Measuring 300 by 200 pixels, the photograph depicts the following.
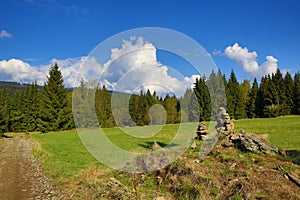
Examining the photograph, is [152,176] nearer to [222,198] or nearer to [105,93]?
[222,198]

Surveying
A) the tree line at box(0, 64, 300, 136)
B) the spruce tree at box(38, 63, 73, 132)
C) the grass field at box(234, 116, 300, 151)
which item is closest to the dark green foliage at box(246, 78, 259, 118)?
the tree line at box(0, 64, 300, 136)

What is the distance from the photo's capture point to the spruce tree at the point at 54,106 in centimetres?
4622

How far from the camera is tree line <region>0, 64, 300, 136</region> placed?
47.4m

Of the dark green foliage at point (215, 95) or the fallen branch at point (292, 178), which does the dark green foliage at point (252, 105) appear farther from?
the fallen branch at point (292, 178)

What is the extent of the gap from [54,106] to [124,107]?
1463 cm

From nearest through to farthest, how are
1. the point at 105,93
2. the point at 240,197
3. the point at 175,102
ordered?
the point at 240,197 < the point at 105,93 < the point at 175,102

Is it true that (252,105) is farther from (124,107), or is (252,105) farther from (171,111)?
(124,107)

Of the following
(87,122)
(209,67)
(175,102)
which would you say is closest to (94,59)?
(209,67)

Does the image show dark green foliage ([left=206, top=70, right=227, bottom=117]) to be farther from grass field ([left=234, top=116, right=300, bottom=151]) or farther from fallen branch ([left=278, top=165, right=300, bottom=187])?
fallen branch ([left=278, top=165, right=300, bottom=187])

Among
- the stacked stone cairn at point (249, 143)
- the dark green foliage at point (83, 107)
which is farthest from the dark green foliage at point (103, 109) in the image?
the stacked stone cairn at point (249, 143)

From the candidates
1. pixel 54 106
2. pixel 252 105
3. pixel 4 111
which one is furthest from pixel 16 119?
pixel 252 105

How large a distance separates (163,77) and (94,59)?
3694 millimetres

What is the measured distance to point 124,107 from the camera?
150 feet

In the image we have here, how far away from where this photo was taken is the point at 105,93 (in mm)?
65250
